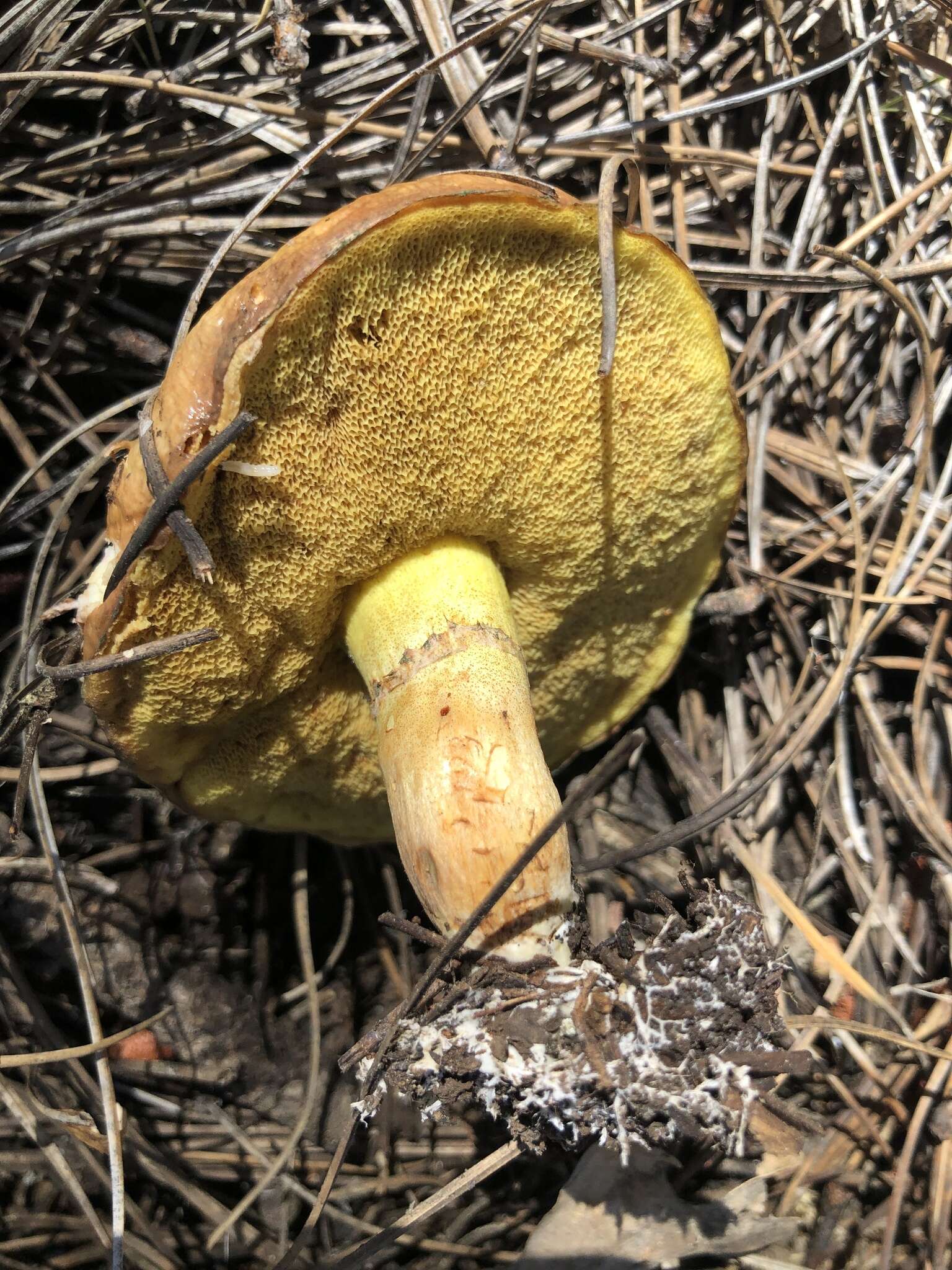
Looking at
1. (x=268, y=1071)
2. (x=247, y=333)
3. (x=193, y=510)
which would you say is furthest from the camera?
(x=268, y=1071)

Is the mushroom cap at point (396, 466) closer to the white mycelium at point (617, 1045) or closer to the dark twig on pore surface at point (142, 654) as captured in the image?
the dark twig on pore surface at point (142, 654)

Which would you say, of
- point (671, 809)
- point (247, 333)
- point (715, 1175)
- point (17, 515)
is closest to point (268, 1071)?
point (715, 1175)

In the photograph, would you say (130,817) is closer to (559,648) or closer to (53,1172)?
(53,1172)

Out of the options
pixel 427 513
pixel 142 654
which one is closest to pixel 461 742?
pixel 427 513

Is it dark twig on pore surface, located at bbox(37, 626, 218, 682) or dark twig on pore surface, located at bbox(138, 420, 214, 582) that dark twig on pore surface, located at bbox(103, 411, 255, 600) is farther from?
dark twig on pore surface, located at bbox(37, 626, 218, 682)

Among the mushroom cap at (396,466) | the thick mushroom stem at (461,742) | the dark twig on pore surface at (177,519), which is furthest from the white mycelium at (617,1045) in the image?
the dark twig on pore surface at (177,519)

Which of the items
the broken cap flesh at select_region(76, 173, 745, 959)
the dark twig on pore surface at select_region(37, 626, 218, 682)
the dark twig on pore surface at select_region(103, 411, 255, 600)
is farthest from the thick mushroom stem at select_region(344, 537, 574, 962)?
the dark twig on pore surface at select_region(103, 411, 255, 600)

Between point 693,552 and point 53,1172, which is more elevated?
point 693,552
